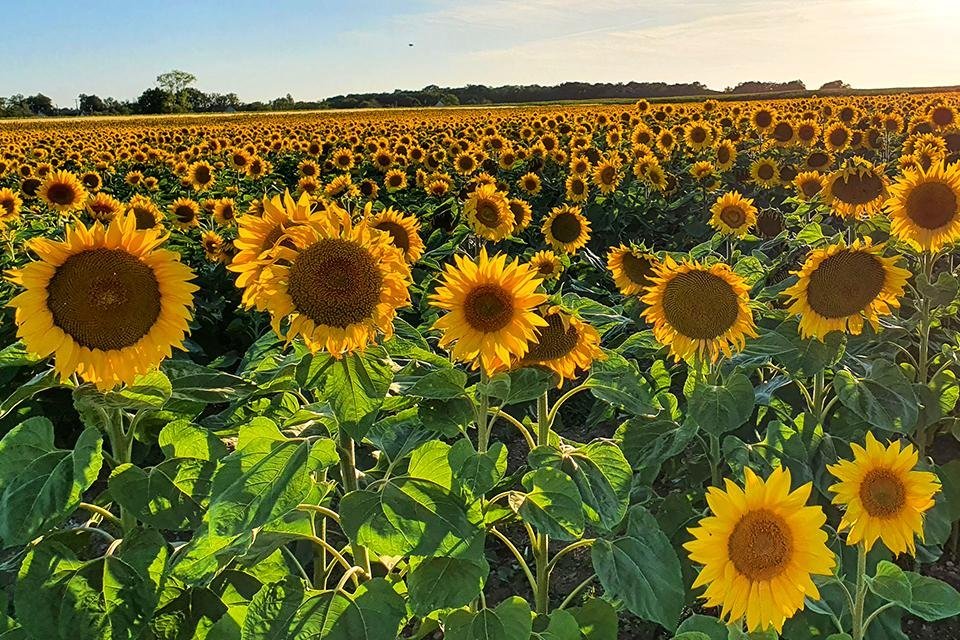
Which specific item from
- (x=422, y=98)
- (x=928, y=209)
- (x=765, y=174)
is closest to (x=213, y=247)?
(x=928, y=209)

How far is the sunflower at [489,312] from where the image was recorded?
224 centimetres

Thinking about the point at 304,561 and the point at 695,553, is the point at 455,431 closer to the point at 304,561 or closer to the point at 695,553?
the point at 695,553

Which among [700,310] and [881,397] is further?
[881,397]

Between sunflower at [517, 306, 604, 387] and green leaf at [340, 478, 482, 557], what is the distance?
0.52m

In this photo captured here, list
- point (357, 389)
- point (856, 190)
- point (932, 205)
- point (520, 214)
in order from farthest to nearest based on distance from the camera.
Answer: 1. point (520, 214)
2. point (856, 190)
3. point (932, 205)
4. point (357, 389)

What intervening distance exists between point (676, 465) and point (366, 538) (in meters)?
2.34

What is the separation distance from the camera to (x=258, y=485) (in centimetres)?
188

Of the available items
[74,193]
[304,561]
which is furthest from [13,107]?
[304,561]

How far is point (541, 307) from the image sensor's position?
2.44 meters

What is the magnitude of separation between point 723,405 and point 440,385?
1120mm

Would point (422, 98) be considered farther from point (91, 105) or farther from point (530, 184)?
point (530, 184)

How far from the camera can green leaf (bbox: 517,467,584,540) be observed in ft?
6.86

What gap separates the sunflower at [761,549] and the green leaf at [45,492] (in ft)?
4.96

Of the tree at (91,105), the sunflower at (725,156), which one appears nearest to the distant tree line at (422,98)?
the tree at (91,105)
